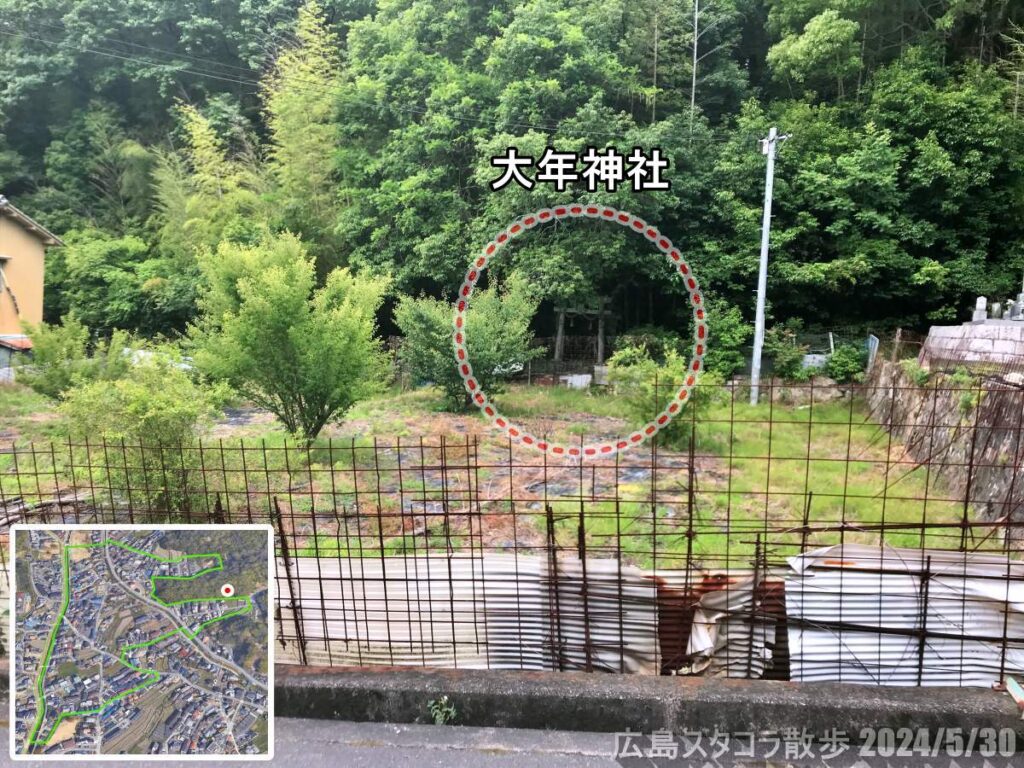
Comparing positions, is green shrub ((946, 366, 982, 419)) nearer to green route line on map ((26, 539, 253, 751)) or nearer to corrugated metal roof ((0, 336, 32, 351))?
green route line on map ((26, 539, 253, 751))

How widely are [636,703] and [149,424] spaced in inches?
128

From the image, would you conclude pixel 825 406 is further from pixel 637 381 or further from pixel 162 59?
pixel 162 59

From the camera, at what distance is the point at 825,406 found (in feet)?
26.9

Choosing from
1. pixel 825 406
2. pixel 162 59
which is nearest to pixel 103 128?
pixel 162 59

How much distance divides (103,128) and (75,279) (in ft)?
15.4

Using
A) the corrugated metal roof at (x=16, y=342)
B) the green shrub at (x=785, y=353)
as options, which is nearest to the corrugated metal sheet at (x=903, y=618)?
the green shrub at (x=785, y=353)

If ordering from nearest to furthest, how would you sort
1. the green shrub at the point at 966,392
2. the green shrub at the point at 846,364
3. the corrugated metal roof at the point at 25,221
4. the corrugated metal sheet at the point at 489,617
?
the corrugated metal sheet at the point at 489,617
the green shrub at the point at 966,392
the green shrub at the point at 846,364
the corrugated metal roof at the point at 25,221

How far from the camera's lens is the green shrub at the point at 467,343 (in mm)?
8062

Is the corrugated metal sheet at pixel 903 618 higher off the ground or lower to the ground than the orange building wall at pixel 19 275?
lower

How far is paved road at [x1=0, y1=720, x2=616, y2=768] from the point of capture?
1521 millimetres

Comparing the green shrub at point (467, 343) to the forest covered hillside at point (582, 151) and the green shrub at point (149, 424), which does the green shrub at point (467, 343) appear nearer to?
the forest covered hillside at point (582, 151)

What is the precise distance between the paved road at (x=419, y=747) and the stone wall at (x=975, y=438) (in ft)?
6.20

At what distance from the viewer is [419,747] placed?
5.20 feet

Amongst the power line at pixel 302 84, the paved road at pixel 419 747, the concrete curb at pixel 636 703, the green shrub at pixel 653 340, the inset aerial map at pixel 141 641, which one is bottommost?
the green shrub at pixel 653 340
